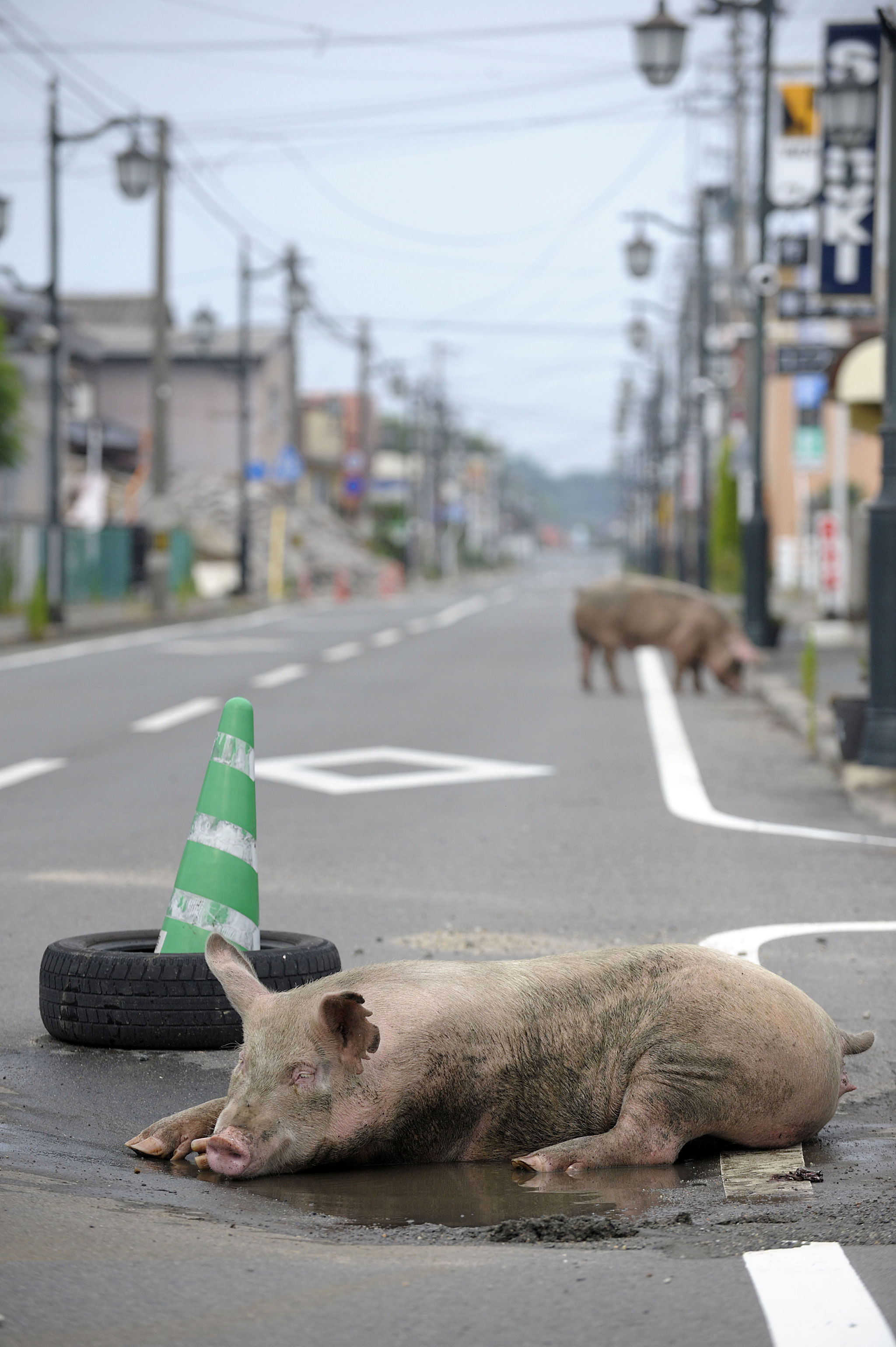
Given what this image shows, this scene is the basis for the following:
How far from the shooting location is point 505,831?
33.9ft

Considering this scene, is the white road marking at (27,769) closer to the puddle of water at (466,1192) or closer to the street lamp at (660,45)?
the puddle of water at (466,1192)

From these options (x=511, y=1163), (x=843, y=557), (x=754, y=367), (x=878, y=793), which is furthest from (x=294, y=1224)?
(x=843, y=557)

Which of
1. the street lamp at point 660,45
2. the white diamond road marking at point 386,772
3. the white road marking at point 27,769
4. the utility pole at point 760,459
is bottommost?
the white road marking at point 27,769

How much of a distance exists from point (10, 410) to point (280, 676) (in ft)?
68.6

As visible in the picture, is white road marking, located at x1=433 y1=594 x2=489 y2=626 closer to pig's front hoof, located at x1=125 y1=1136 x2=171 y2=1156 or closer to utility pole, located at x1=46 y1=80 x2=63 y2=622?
utility pole, located at x1=46 y1=80 x2=63 y2=622

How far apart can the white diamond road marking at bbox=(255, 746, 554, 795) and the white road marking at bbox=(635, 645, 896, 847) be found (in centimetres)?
96

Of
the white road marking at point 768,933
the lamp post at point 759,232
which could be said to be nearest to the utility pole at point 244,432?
the lamp post at point 759,232

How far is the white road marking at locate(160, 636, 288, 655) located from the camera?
26.4 metres

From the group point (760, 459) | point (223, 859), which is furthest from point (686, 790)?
point (760, 459)

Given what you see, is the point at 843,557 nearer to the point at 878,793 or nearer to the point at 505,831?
the point at 878,793

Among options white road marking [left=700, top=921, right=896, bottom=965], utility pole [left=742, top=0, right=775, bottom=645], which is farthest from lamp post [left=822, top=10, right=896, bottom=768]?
utility pole [left=742, top=0, right=775, bottom=645]

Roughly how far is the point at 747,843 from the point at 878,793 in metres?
1.99

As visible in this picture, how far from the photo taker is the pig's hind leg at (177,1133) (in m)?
4.64

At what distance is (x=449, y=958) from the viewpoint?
6.70m
